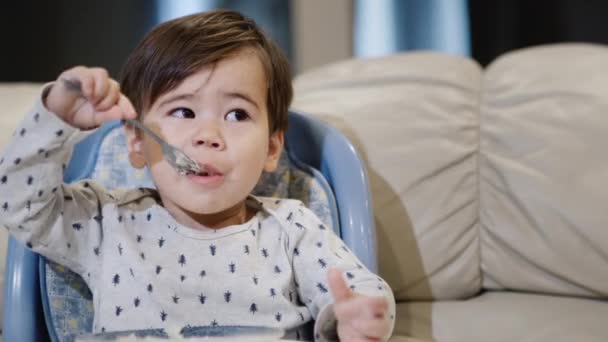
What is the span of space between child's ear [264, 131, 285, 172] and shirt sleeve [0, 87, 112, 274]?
0.25m

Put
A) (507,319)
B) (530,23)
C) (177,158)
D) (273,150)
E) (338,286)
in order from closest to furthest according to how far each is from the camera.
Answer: (338,286), (177,158), (273,150), (507,319), (530,23)

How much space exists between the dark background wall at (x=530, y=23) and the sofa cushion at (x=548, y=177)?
23.9 inches

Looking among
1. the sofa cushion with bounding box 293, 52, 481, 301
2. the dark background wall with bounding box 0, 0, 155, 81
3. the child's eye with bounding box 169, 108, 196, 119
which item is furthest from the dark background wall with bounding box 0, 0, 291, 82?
the child's eye with bounding box 169, 108, 196, 119

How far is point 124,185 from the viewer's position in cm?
107

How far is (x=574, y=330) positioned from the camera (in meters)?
1.05

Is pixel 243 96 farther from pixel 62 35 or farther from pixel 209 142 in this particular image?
pixel 62 35

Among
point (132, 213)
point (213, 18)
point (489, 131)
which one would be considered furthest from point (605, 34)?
point (132, 213)

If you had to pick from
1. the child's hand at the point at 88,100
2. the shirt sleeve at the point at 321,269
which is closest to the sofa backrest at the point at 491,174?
the shirt sleeve at the point at 321,269

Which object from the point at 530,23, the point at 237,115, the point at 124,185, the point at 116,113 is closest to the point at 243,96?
the point at 237,115

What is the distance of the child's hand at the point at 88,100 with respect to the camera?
2.59ft

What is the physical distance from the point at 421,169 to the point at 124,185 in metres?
0.52

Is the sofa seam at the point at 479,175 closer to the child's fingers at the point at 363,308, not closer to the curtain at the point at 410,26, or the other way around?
the child's fingers at the point at 363,308

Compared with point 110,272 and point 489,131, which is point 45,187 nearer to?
point 110,272

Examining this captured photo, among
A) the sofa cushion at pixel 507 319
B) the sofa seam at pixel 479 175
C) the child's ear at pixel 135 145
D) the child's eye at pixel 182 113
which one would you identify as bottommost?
the sofa cushion at pixel 507 319
